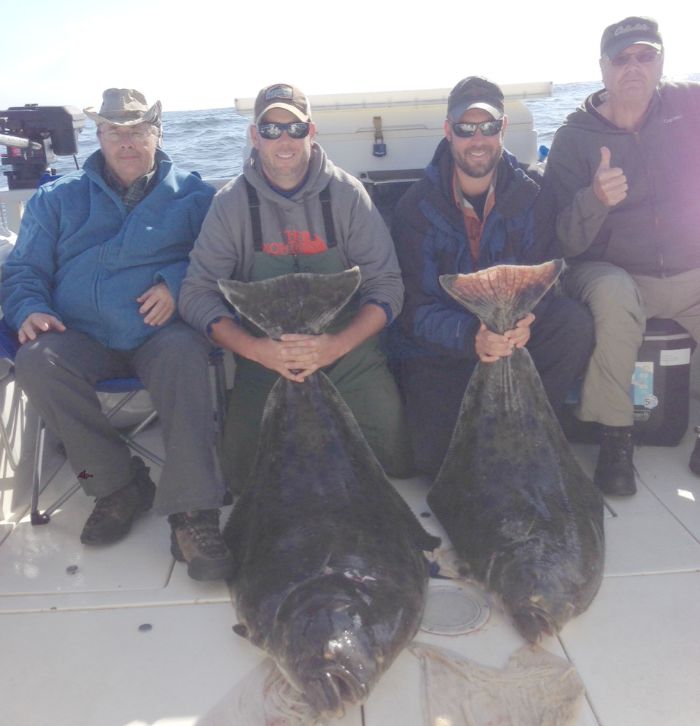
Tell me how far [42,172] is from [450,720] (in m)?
4.70

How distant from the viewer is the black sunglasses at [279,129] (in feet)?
10.7

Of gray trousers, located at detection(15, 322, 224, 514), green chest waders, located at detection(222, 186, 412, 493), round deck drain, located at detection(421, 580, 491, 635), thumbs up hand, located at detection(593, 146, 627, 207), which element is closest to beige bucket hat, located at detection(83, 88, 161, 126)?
green chest waders, located at detection(222, 186, 412, 493)

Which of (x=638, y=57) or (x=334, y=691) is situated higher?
(x=638, y=57)

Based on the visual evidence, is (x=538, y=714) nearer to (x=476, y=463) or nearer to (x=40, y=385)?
(x=476, y=463)

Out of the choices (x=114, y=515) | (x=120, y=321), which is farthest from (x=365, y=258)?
(x=114, y=515)

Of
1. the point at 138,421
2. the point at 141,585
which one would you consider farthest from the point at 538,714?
the point at 138,421

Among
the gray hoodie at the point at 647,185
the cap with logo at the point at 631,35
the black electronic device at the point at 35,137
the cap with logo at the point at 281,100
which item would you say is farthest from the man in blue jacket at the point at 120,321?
the cap with logo at the point at 631,35

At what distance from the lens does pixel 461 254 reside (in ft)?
11.6

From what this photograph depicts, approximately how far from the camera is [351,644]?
2123mm

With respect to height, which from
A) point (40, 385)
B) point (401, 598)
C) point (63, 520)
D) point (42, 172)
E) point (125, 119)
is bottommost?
point (63, 520)

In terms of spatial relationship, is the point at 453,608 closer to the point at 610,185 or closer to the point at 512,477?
the point at 512,477

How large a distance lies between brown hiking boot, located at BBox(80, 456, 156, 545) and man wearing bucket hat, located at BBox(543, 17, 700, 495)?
6.81 feet

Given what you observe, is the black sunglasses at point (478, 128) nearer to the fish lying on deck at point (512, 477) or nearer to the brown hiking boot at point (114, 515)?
the fish lying on deck at point (512, 477)

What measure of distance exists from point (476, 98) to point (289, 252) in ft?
3.65
